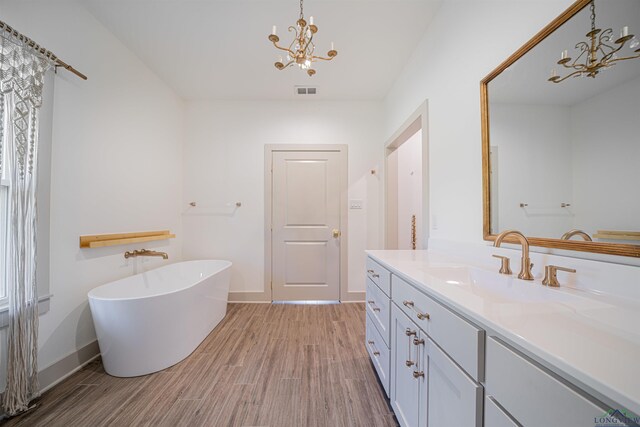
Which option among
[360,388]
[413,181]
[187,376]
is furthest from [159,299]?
[413,181]

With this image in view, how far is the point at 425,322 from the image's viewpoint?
92 centimetres

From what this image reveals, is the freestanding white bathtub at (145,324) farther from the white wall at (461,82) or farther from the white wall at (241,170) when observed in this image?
the white wall at (461,82)

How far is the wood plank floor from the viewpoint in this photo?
1.29 m

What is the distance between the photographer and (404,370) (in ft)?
3.68

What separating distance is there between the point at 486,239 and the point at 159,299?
83.8 inches

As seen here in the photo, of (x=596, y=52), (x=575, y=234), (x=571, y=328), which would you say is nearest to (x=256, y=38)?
(x=596, y=52)

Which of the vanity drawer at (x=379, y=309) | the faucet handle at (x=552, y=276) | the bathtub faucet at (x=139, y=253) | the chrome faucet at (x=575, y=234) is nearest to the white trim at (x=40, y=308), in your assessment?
the bathtub faucet at (x=139, y=253)

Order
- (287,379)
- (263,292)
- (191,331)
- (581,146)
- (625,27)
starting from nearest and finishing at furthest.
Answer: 1. (625,27)
2. (581,146)
3. (287,379)
4. (191,331)
5. (263,292)

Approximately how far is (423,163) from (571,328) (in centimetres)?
161

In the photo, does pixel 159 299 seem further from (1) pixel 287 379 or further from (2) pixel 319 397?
(2) pixel 319 397

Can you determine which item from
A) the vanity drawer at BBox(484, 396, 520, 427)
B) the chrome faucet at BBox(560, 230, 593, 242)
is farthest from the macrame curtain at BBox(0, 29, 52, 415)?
the chrome faucet at BBox(560, 230, 593, 242)

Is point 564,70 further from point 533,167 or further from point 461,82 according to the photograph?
point 461,82

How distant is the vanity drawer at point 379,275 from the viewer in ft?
4.40

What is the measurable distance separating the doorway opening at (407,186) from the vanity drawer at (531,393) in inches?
55.5
